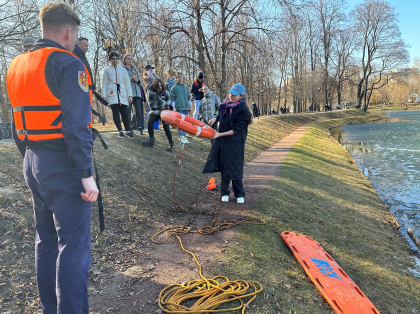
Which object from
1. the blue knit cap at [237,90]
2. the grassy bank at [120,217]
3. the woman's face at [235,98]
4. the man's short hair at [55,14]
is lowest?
the grassy bank at [120,217]

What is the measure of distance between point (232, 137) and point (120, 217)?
2501mm

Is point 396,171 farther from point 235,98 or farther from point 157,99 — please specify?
point 157,99

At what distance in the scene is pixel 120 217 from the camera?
4.59 meters

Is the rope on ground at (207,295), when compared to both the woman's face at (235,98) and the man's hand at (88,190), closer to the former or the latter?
the man's hand at (88,190)

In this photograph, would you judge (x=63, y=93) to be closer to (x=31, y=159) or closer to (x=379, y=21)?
(x=31, y=159)

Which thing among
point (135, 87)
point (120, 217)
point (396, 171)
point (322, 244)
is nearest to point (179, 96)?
point (135, 87)

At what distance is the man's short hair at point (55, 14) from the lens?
1.99 meters

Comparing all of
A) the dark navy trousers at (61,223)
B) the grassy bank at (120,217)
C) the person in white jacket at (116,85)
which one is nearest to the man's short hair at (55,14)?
the dark navy trousers at (61,223)

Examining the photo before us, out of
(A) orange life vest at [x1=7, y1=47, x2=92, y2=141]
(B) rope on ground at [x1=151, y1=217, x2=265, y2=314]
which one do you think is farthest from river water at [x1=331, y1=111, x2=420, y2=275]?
(A) orange life vest at [x1=7, y1=47, x2=92, y2=141]

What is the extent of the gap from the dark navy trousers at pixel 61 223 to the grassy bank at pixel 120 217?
0.94 m

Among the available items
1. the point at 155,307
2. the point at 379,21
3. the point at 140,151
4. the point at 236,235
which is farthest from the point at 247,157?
the point at 379,21

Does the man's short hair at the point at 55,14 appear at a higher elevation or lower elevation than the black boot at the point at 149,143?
higher

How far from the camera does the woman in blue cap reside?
17.4 feet

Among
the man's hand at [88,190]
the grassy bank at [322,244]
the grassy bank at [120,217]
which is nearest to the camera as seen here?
the man's hand at [88,190]
